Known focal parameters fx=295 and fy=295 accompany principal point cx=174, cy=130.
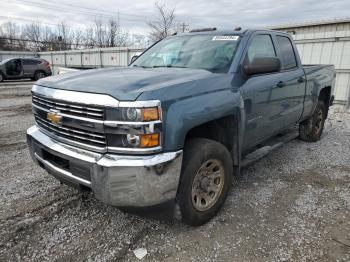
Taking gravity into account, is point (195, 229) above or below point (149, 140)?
below

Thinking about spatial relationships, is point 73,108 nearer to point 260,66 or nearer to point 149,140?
point 149,140

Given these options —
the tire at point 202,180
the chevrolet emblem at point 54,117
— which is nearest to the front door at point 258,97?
the tire at point 202,180

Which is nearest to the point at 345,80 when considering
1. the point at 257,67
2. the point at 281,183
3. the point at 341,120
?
the point at 341,120

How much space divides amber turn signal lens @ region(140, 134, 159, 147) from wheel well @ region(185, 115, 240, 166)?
2.56 feet

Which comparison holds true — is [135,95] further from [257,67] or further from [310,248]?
[310,248]

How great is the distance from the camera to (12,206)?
326 centimetres

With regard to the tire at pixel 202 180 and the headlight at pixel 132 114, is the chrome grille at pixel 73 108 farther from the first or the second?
the tire at pixel 202 180

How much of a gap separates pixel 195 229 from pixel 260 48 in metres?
2.38

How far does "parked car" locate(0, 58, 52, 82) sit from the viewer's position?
19672 mm

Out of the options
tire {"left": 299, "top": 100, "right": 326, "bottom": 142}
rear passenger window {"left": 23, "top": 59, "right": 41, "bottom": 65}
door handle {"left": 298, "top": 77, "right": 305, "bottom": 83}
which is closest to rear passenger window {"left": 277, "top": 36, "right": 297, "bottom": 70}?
door handle {"left": 298, "top": 77, "right": 305, "bottom": 83}

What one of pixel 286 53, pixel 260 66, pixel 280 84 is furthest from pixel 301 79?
pixel 260 66

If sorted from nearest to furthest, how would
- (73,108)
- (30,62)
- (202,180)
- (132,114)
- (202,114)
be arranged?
(132,114) → (73,108) → (202,114) → (202,180) → (30,62)

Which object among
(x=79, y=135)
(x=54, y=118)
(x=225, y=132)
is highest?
(x=54, y=118)

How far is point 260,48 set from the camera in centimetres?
378
